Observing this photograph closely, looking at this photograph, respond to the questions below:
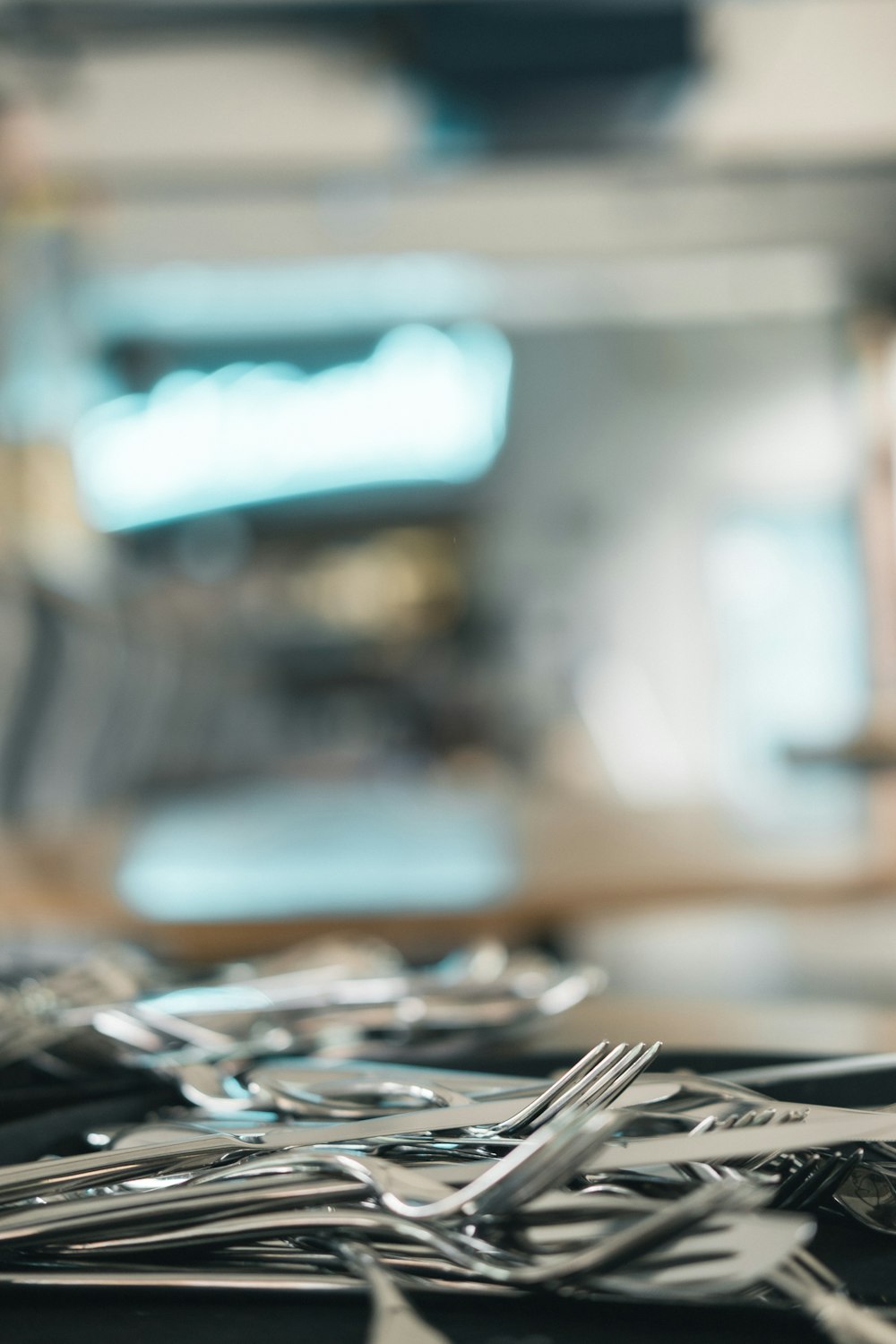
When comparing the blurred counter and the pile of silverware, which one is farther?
the blurred counter

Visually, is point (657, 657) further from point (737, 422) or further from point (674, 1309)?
point (674, 1309)

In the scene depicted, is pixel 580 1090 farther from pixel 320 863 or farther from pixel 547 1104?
pixel 320 863

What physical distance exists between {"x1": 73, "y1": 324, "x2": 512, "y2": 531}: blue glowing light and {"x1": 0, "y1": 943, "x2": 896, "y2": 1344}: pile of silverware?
4.49 meters

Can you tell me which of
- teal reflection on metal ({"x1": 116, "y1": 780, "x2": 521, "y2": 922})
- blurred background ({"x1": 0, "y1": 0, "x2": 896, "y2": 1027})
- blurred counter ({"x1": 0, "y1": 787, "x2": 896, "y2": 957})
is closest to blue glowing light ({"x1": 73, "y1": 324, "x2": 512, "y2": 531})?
blurred background ({"x1": 0, "y1": 0, "x2": 896, "y2": 1027})

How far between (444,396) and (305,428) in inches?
23.1

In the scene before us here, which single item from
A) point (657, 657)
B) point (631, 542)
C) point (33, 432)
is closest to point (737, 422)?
point (631, 542)

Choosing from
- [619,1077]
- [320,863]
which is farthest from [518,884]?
[619,1077]

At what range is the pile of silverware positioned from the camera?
129 millimetres

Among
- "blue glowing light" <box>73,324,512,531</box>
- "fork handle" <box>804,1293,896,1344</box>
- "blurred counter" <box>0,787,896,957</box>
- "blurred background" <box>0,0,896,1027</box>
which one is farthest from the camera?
"blue glowing light" <box>73,324,512,531</box>

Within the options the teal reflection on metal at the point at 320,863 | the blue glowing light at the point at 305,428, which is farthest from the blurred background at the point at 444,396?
the teal reflection on metal at the point at 320,863

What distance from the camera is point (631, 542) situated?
15.7 ft

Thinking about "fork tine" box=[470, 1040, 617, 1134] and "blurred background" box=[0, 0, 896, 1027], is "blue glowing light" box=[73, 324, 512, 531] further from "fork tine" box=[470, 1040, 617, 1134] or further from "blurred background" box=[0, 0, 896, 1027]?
"fork tine" box=[470, 1040, 617, 1134]

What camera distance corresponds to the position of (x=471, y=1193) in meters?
0.14

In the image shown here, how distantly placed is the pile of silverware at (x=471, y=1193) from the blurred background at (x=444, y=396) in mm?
1320
